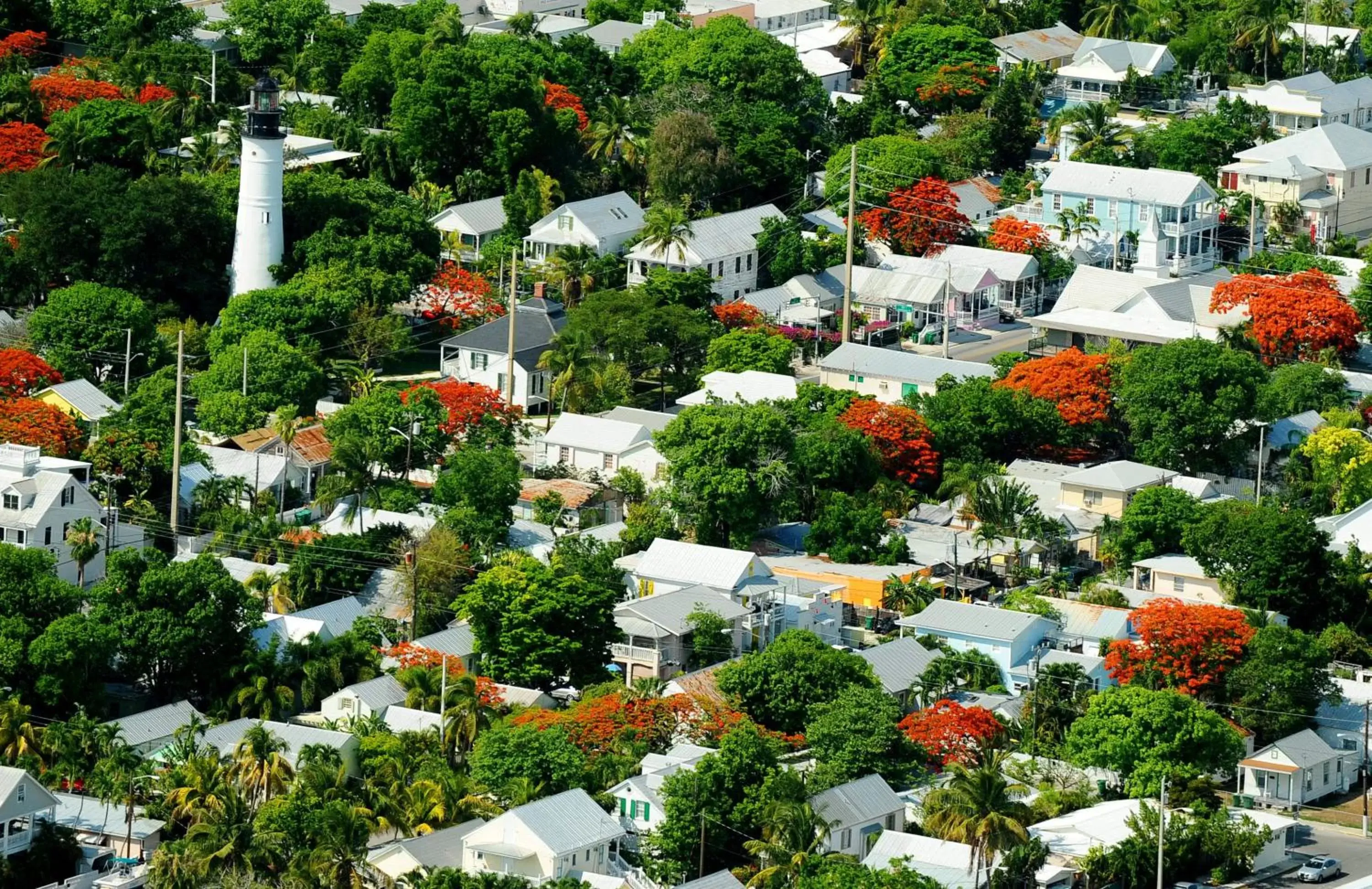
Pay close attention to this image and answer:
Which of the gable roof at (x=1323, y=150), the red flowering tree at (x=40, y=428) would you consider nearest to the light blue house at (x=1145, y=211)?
the gable roof at (x=1323, y=150)

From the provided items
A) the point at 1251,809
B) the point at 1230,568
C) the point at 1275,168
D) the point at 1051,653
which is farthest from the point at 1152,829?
the point at 1275,168

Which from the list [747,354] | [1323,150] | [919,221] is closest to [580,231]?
[919,221]

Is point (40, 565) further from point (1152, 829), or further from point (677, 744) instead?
point (1152, 829)

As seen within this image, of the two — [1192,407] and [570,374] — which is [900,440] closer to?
[1192,407]

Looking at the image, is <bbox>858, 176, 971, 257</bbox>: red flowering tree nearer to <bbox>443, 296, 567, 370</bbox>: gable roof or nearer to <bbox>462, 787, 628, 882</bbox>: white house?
<bbox>443, 296, 567, 370</bbox>: gable roof

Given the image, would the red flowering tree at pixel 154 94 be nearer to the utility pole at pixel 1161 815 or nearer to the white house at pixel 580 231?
the white house at pixel 580 231
